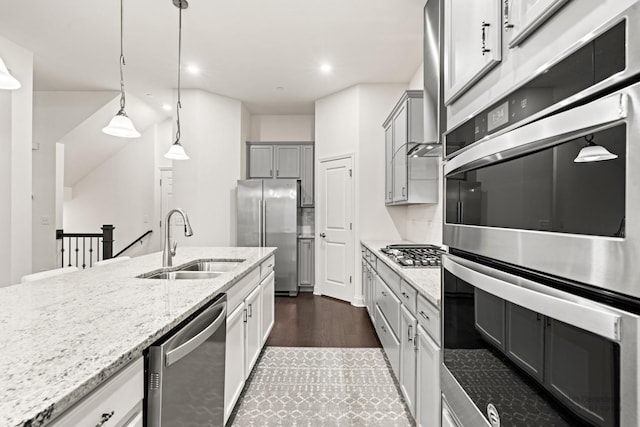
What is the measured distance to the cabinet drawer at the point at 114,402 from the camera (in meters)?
0.70

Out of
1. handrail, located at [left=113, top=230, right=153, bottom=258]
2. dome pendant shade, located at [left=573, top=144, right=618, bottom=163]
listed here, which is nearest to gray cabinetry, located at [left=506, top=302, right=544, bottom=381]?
dome pendant shade, located at [left=573, top=144, right=618, bottom=163]

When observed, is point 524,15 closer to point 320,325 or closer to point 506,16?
point 506,16

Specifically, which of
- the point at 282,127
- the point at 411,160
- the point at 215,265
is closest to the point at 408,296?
the point at 215,265

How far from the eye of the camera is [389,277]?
2.56 metres

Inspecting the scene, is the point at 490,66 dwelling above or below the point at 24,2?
below

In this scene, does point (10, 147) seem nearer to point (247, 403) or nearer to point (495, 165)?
point (247, 403)

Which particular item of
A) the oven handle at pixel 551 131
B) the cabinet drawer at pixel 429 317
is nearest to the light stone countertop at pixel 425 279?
the cabinet drawer at pixel 429 317

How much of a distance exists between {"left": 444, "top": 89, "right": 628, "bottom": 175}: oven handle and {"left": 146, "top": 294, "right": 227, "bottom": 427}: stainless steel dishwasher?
1105mm

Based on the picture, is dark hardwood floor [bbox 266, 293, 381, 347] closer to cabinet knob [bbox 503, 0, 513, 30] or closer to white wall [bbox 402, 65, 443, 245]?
white wall [bbox 402, 65, 443, 245]

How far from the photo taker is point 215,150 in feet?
17.1

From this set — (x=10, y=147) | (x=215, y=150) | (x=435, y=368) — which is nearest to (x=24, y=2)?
(x=10, y=147)

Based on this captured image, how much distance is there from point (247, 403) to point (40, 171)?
5016 mm

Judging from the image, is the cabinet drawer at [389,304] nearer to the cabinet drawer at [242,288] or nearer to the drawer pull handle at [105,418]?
the cabinet drawer at [242,288]

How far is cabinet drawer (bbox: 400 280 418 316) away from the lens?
179 centimetres
